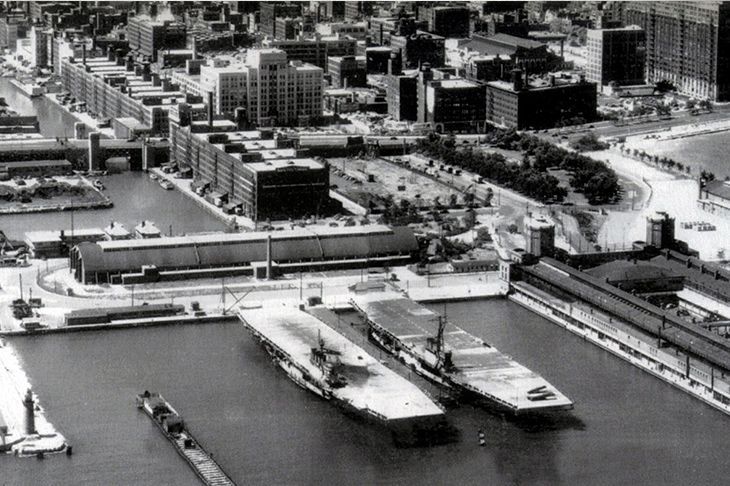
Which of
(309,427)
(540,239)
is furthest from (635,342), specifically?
(309,427)

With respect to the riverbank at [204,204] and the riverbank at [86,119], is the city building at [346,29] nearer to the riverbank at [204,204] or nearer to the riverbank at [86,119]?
the riverbank at [86,119]

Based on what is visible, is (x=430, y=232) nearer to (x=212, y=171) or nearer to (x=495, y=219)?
(x=495, y=219)

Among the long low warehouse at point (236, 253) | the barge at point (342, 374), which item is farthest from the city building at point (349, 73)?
the barge at point (342, 374)

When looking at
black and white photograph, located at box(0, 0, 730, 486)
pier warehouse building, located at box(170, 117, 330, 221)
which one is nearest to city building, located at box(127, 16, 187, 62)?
black and white photograph, located at box(0, 0, 730, 486)

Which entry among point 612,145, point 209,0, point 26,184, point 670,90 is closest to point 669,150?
point 612,145

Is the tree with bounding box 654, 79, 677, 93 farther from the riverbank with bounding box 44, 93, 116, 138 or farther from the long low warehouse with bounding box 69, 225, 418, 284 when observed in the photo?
the long low warehouse with bounding box 69, 225, 418, 284

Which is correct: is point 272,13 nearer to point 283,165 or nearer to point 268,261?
point 283,165
